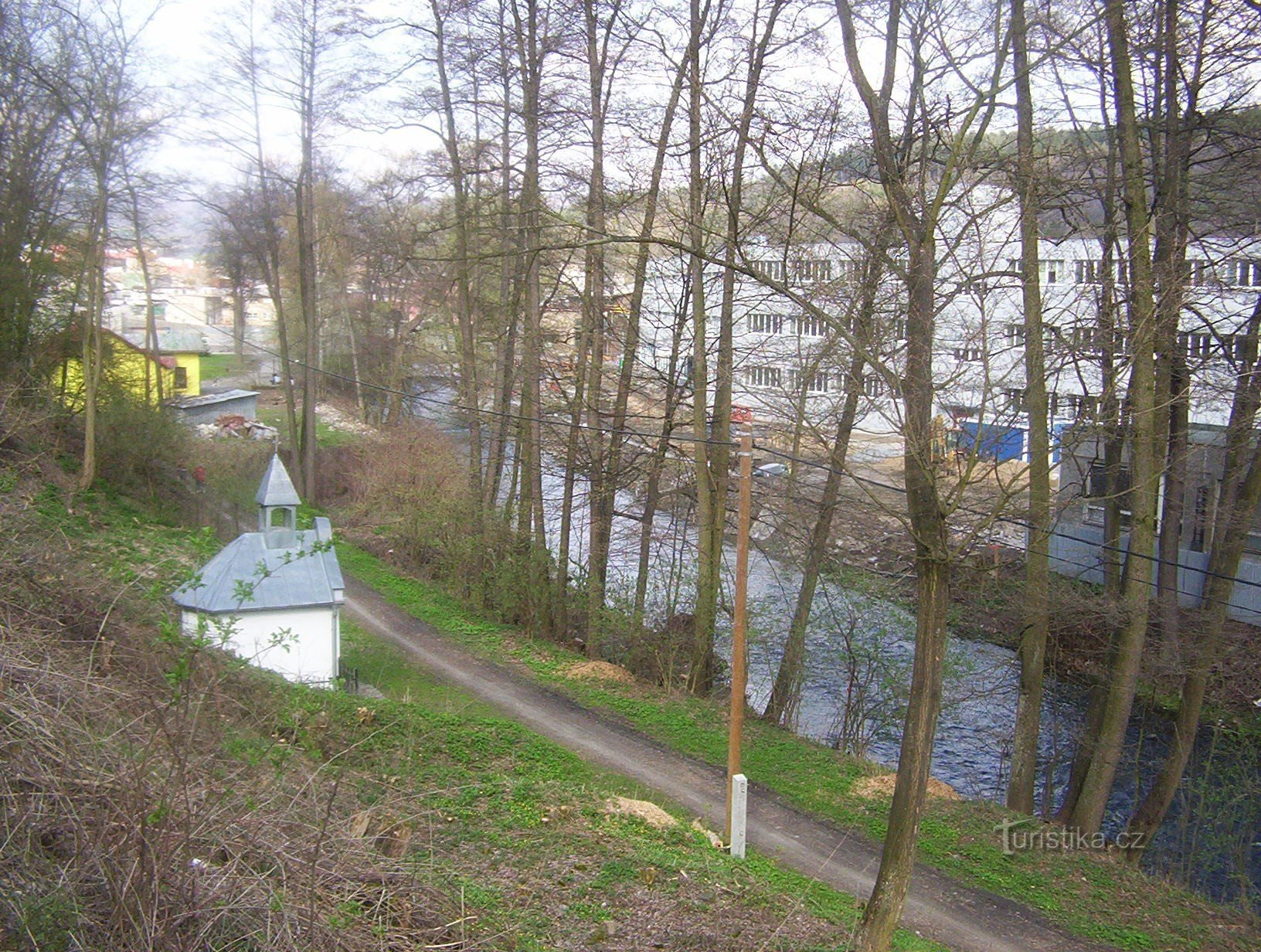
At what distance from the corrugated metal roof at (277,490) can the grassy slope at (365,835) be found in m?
2.46

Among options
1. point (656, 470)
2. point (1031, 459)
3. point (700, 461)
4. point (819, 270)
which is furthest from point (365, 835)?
point (656, 470)

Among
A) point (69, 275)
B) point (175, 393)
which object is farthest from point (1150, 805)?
point (175, 393)

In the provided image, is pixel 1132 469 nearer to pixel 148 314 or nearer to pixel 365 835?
pixel 365 835

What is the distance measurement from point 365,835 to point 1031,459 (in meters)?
8.70

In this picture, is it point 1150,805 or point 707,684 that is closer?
point 1150,805

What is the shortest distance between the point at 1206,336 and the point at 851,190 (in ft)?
19.3

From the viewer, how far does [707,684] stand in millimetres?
15953

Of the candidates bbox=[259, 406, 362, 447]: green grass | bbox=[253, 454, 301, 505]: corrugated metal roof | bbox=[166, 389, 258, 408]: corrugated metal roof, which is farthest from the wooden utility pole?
bbox=[166, 389, 258, 408]: corrugated metal roof

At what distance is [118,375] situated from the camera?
71.8 ft

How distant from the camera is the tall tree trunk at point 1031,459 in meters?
9.20

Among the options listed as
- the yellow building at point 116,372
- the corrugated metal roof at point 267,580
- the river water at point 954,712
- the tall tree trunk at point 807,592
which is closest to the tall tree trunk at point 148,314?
the yellow building at point 116,372

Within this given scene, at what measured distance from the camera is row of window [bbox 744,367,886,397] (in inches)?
491

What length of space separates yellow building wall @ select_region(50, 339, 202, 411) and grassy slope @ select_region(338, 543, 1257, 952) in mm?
12566

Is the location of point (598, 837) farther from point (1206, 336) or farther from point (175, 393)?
point (175, 393)
